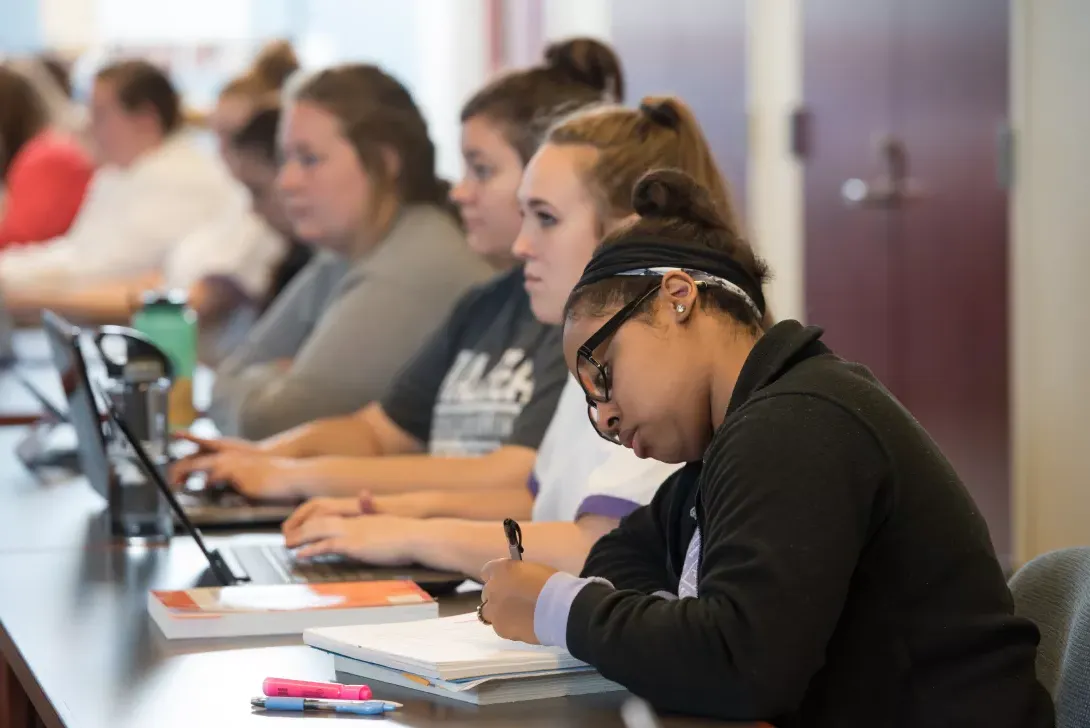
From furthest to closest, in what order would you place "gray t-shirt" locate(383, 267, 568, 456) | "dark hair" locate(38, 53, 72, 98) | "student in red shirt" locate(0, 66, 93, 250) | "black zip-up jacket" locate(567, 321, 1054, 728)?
"dark hair" locate(38, 53, 72, 98)
"student in red shirt" locate(0, 66, 93, 250)
"gray t-shirt" locate(383, 267, 568, 456)
"black zip-up jacket" locate(567, 321, 1054, 728)

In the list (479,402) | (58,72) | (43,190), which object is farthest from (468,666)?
(58,72)

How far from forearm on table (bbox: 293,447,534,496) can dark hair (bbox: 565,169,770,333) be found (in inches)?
28.0

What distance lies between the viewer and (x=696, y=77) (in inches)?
175

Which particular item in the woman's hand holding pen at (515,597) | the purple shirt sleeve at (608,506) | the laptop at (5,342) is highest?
the woman's hand holding pen at (515,597)

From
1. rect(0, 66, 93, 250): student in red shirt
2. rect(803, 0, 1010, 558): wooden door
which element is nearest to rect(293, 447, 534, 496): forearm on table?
rect(803, 0, 1010, 558): wooden door

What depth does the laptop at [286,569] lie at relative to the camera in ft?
4.79

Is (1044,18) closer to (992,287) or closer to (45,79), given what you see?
(992,287)

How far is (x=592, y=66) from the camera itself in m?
2.19

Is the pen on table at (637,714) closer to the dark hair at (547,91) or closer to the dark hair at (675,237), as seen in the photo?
the dark hair at (675,237)

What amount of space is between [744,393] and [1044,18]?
2.14 m

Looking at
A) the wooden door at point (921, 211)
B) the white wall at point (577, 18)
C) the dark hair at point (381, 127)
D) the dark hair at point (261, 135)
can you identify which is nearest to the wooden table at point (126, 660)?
the dark hair at point (381, 127)

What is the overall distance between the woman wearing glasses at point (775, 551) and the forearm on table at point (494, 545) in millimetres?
296

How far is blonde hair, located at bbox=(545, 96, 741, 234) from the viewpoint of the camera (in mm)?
1669

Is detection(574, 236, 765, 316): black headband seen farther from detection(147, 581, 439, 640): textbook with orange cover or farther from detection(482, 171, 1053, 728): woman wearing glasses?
detection(147, 581, 439, 640): textbook with orange cover
